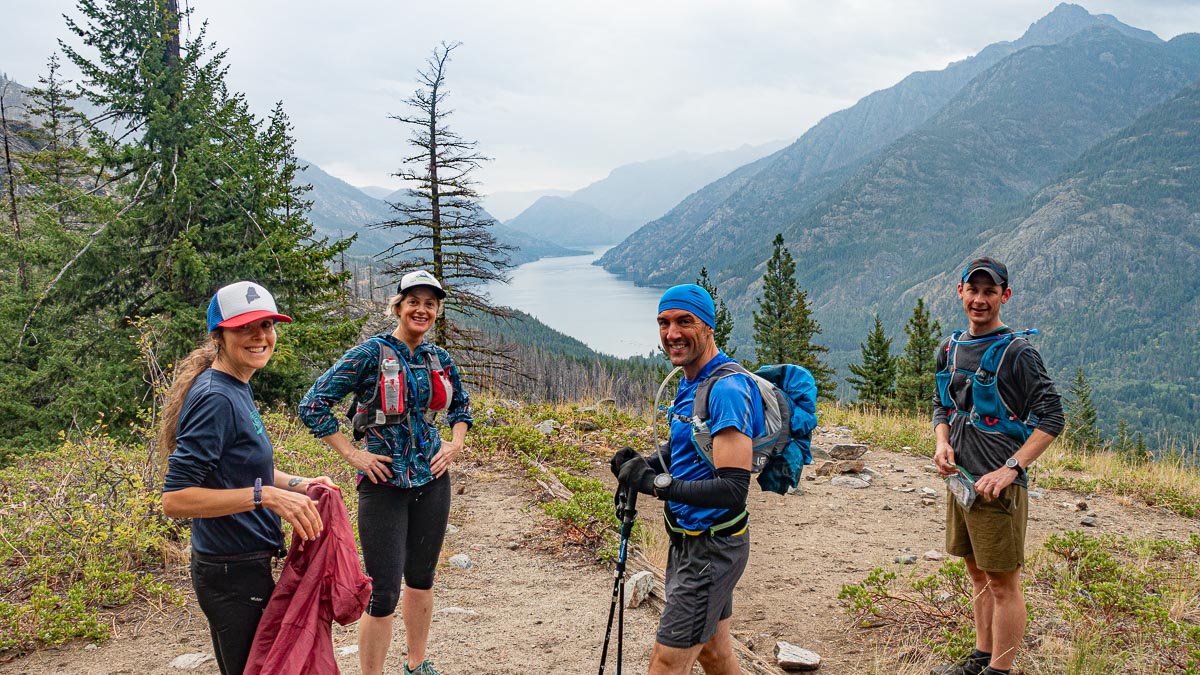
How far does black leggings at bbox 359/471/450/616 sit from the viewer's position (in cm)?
332

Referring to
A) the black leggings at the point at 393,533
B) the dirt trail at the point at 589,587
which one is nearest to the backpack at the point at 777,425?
the black leggings at the point at 393,533

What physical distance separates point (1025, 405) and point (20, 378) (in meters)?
16.3

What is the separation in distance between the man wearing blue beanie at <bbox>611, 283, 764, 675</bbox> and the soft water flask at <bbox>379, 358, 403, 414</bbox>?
1.28 metres

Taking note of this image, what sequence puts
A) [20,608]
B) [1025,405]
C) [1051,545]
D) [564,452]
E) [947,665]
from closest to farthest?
1. [1025,405]
2. [947,665]
3. [20,608]
4. [1051,545]
5. [564,452]

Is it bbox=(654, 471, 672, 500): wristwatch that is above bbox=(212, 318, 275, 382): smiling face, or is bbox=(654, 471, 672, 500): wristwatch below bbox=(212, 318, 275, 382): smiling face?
below

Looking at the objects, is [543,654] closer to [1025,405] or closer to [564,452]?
[1025,405]

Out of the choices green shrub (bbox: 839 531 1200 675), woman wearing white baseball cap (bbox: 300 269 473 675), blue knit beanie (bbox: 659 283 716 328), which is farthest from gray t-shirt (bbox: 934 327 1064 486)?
woman wearing white baseball cap (bbox: 300 269 473 675)

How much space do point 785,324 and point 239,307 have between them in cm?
3823

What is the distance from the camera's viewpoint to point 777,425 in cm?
271

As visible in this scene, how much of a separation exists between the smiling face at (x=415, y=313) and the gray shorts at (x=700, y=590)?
181cm

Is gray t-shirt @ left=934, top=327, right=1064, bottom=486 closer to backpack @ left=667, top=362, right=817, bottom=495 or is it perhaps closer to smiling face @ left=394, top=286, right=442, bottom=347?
backpack @ left=667, top=362, right=817, bottom=495

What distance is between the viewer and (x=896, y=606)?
4754 mm

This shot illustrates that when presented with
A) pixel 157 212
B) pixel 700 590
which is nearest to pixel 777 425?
pixel 700 590

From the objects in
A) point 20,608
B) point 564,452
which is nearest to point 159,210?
point 564,452
